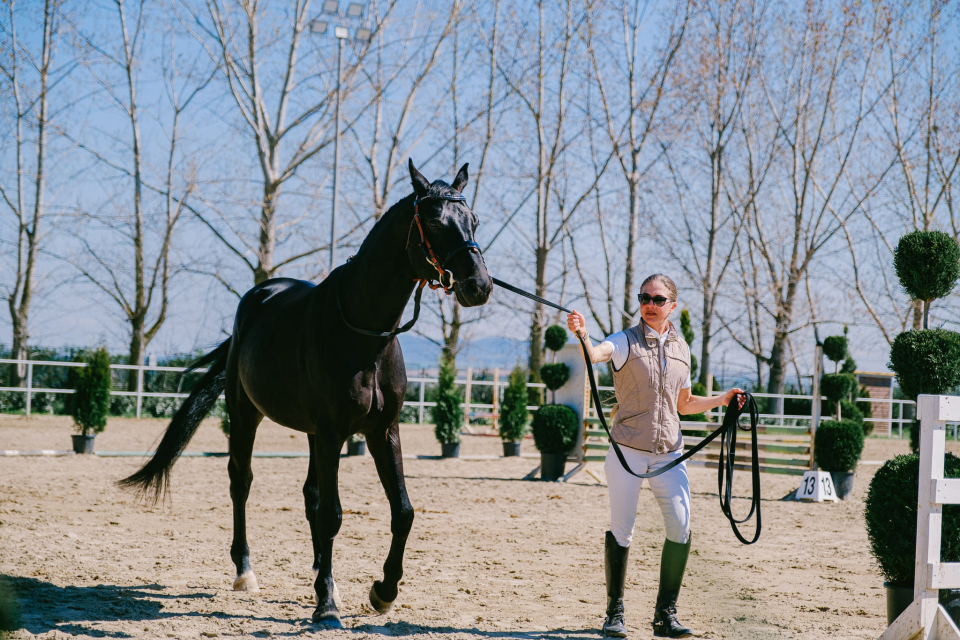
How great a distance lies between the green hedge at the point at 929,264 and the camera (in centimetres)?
486

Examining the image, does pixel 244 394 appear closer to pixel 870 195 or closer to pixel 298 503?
pixel 298 503

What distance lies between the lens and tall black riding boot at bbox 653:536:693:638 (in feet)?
12.9

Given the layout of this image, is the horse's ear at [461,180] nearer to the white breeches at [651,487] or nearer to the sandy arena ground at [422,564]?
the white breeches at [651,487]

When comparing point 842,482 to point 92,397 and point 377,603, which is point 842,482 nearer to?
point 377,603

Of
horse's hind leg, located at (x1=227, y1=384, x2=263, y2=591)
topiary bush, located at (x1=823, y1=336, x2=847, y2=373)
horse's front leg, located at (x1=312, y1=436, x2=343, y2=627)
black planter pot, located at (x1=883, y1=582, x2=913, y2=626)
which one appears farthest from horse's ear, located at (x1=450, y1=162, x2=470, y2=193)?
topiary bush, located at (x1=823, y1=336, x2=847, y2=373)

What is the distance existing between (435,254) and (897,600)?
289cm

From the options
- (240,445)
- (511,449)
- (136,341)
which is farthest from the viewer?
(136,341)

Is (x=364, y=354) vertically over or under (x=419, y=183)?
under

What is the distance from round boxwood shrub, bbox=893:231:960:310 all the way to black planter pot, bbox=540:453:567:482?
7.19 m

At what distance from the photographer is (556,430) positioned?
1160 cm

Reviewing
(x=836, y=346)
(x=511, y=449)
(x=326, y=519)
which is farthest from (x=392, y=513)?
(x=836, y=346)

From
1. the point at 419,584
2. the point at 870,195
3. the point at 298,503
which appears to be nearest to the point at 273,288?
the point at 419,584

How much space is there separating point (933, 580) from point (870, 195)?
21.8 meters

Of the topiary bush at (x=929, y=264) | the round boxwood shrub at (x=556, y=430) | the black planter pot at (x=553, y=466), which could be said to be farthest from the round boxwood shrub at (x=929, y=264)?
the black planter pot at (x=553, y=466)
